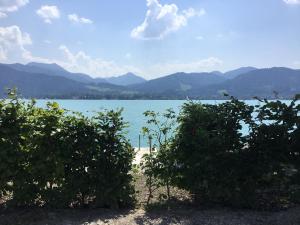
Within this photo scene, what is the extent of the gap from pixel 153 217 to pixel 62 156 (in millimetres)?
1971

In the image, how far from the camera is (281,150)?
747cm

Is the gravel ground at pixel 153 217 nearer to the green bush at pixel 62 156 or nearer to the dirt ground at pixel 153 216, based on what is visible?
the dirt ground at pixel 153 216

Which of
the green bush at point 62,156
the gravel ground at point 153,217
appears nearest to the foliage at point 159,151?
the green bush at point 62,156

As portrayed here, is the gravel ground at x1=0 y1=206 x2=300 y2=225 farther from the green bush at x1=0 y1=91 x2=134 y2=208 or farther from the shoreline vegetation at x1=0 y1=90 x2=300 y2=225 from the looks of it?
the green bush at x1=0 y1=91 x2=134 y2=208

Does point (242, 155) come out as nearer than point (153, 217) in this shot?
No

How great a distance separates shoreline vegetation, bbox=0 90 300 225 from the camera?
7.21 metres

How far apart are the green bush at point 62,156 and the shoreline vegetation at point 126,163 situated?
0.06 feet

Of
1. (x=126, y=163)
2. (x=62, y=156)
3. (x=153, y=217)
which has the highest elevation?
(x=62, y=156)

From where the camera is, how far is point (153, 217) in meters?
7.04

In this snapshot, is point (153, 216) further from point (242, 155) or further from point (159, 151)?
point (242, 155)

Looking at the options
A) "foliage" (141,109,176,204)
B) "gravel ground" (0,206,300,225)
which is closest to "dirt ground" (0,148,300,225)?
"gravel ground" (0,206,300,225)

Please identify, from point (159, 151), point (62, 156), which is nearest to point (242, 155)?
point (159, 151)

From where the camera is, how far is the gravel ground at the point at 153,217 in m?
6.76

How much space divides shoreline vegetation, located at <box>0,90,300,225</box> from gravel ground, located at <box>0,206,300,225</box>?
3 centimetres
